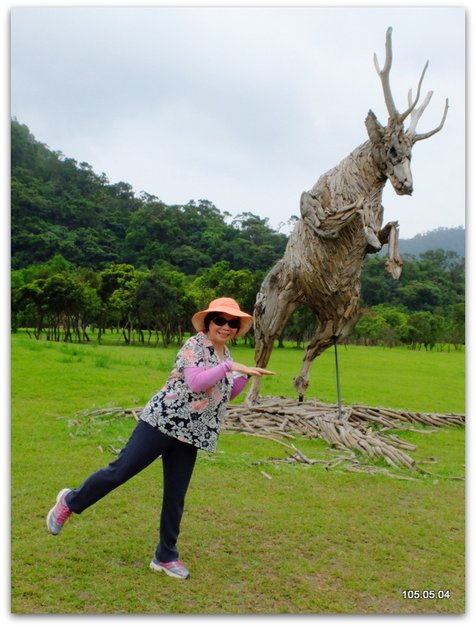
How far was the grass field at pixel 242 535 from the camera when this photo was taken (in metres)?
2.23

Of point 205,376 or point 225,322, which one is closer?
point 205,376

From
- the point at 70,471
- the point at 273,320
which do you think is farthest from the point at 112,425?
the point at 273,320

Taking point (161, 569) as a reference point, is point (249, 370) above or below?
above

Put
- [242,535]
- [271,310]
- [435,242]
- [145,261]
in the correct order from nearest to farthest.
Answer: [242,535]
[271,310]
[145,261]
[435,242]

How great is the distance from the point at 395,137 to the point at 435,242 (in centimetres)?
1164

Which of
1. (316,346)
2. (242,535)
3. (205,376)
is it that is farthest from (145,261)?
(205,376)

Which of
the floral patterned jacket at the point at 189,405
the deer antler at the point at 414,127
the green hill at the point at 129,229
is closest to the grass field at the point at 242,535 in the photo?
the floral patterned jacket at the point at 189,405

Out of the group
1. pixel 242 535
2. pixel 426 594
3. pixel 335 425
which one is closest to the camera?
pixel 426 594

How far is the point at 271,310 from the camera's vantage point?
508 centimetres

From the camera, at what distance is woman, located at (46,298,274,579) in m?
2.23

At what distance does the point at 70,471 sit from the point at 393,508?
192 centimetres

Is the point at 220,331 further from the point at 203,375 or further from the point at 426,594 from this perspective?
the point at 426,594

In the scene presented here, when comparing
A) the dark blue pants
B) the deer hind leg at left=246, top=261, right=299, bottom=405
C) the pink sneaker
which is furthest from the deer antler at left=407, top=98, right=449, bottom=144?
the pink sneaker

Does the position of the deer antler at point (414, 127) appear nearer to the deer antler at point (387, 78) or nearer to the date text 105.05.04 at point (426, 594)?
the deer antler at point (387, 78)
